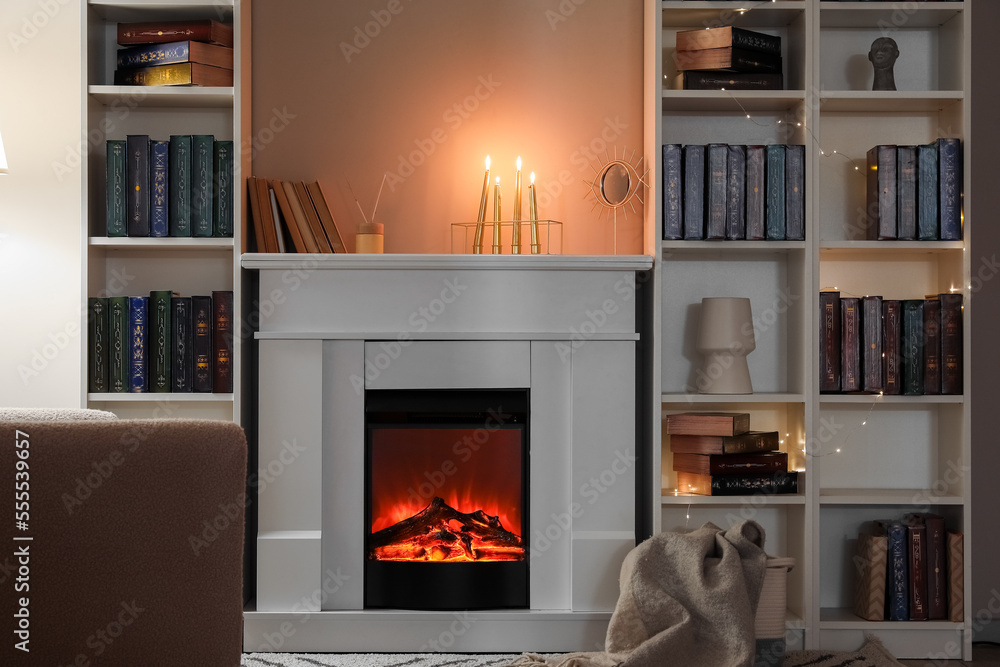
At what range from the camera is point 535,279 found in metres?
2.58

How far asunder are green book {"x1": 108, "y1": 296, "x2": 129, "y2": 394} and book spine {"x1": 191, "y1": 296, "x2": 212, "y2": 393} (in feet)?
0.69

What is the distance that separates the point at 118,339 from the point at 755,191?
79.7 inches

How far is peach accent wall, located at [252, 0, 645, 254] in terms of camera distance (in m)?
2.85

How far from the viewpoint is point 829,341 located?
260 cm

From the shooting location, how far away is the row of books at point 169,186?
261 centimetres

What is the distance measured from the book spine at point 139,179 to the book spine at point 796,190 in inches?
78.0

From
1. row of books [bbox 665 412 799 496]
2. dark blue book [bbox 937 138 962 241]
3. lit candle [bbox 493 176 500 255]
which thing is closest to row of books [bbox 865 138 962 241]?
dark blue book [bbox 937 138 962 241]

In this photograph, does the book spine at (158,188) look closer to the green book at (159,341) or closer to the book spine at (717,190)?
the green book at (159,341)

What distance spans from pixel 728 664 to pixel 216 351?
174 cm

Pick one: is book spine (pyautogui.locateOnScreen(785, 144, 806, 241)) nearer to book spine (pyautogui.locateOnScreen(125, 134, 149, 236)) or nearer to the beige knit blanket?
the beige knit blanket

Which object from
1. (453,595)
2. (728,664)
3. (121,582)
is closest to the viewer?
(121,582)

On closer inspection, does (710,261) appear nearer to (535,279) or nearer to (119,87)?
(535,279)

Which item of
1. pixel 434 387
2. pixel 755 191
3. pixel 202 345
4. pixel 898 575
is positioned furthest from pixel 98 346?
pixel 898 575
